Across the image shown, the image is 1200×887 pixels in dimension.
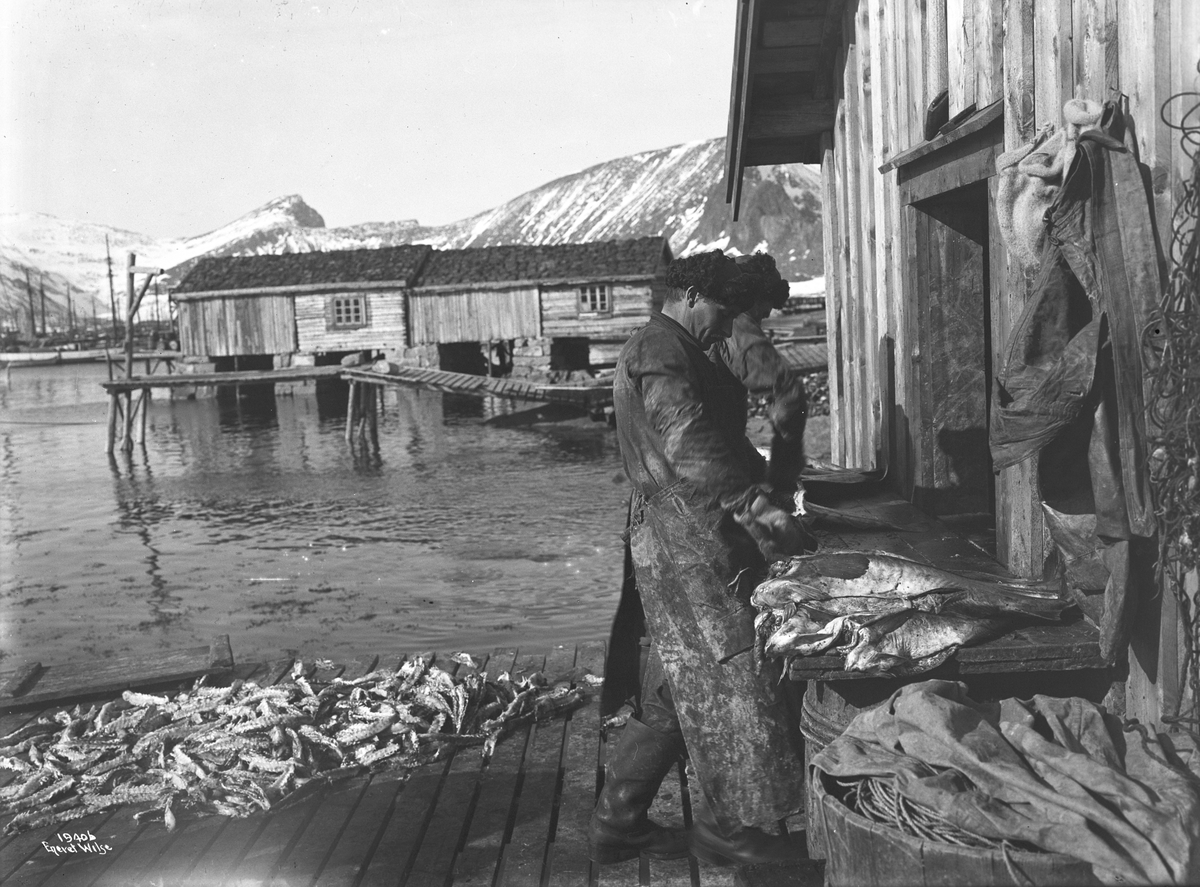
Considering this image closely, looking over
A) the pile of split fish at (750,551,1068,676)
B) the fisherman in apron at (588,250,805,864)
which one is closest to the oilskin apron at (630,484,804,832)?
the fisherman in apron at (588,250,805,864)

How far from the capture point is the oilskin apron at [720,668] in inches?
137

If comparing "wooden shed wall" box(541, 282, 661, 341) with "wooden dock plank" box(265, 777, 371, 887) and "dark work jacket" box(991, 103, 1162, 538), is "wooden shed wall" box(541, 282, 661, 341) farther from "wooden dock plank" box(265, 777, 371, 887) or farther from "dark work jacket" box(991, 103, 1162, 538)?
"dark work jacket" box(991, 103, 1162, 538)

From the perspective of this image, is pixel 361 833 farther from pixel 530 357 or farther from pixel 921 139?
pixel 530 357

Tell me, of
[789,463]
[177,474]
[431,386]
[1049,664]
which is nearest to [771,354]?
[789,463]

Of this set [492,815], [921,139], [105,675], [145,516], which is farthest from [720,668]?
[145,516]

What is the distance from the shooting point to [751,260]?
4074mm

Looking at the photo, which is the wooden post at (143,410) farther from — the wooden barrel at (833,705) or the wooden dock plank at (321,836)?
the wooden barrel at (833,705)

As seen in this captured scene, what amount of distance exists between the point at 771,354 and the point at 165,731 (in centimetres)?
311

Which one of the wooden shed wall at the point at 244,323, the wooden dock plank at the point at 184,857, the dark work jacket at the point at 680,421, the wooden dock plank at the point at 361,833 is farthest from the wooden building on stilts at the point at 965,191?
the wooden shed wall at the point at 244,323

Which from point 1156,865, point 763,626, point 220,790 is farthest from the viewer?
point 220,790

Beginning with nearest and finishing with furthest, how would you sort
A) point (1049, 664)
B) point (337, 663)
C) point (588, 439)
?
point (1049, 664)
point (337, 663)
point (588, 439)

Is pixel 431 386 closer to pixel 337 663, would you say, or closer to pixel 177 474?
pixel 177 474

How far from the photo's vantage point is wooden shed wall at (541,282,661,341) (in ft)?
121

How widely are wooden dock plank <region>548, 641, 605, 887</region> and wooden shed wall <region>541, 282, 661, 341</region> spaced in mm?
31390
